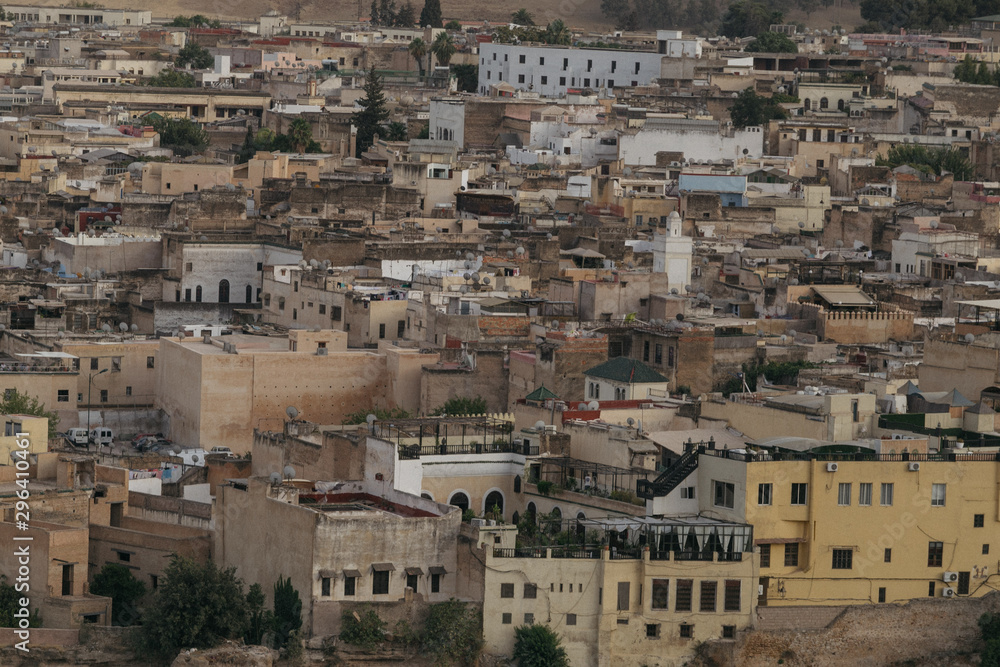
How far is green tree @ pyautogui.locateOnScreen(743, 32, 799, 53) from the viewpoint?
10094 cm

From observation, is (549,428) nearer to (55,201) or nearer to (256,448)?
(256,448)

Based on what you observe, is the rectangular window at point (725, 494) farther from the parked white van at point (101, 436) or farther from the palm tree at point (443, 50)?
the palm tree at point (443, 50)

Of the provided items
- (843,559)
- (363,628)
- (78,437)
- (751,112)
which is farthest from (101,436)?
(751,112)

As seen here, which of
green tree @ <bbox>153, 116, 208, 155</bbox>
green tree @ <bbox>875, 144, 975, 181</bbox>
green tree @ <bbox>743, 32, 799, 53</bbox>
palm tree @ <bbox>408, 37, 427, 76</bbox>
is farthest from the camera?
palm tree @ <bbox>408, 37, 427, 76</bbox>

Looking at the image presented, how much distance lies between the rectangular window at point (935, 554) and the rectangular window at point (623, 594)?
4417mm

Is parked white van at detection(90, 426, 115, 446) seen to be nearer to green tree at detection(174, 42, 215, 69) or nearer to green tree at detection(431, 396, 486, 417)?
green tree at detection(431, 396, 486, 417)

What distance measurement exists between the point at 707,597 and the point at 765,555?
1.09m

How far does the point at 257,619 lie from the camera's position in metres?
34.9

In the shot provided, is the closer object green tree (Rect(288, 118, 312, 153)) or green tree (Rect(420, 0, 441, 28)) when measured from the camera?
green tree (Rect(288, 118, 312, 153))

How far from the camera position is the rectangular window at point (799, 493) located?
3550 centimetres

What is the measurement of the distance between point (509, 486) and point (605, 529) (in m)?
3.35

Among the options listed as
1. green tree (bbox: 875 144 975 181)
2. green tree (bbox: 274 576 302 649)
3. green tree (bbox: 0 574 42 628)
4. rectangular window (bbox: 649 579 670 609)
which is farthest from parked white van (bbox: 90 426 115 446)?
green tree (bbox: 875 144 975 181)

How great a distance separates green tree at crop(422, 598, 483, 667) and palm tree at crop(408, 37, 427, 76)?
72.5 metres

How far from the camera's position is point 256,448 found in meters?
41.3
